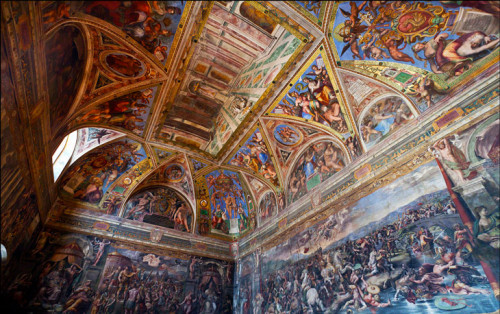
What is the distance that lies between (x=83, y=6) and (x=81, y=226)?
8.20 metres

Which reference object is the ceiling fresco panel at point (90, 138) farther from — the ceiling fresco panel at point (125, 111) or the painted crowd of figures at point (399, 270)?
the painted crowd of figures at point (399, 270)

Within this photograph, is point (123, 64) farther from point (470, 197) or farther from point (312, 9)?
point (470, 197)

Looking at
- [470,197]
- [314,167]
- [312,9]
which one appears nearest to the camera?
[470,197]

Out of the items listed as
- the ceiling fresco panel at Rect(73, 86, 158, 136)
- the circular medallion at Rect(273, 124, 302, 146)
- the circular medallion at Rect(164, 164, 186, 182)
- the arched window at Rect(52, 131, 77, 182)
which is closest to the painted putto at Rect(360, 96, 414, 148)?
→ the circular medallion at Rect(273, 124, 302, 146)

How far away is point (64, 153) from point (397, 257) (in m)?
11.9

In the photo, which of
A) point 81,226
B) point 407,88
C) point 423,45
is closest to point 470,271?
point 407,88

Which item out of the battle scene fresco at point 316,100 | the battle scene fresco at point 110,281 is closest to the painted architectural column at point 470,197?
Result: the battle scene fresco at point 316,100

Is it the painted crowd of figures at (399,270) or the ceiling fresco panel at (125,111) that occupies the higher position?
the ceiling fresco panel at (125,111)

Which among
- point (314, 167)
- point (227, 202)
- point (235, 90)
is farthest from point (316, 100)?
point (227, 202)

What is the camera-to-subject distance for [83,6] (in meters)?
5.84

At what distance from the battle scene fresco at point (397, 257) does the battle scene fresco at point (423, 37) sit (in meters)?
2.25

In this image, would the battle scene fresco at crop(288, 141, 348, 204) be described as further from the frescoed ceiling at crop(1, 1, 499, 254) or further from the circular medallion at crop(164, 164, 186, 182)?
the circular medallion at crop(164, 164, 186, 182)

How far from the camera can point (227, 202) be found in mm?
13484

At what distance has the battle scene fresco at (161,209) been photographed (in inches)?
467
